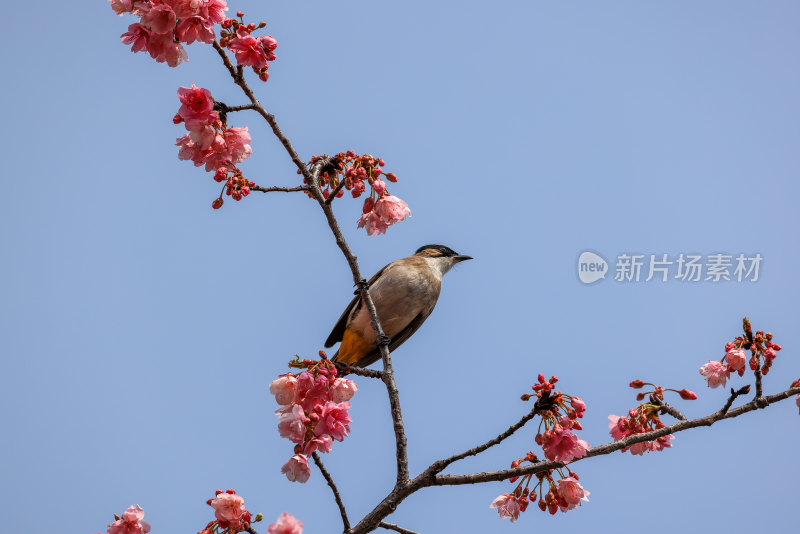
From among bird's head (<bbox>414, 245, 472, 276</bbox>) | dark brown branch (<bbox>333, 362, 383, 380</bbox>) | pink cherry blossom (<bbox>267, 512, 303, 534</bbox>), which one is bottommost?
pink cherry blossom (<bbox>267, 512, 303, 534</bbox>)

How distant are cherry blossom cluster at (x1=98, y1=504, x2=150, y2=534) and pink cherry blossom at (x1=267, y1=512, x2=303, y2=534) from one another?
189 centimetres

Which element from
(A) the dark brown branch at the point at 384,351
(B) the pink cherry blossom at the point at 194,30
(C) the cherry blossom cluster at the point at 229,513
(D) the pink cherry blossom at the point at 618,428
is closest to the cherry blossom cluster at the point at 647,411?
(D) the pink cherry blossom at the point at 618,428

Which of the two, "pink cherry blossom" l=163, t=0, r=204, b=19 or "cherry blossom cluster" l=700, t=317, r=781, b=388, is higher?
"pink cherry blossom" l=163, t=0, r=204, b=19

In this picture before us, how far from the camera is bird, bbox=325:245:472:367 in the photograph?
7742mm

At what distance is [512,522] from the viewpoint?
482 cm

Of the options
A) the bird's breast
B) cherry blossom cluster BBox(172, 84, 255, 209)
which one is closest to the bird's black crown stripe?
the bird's breast

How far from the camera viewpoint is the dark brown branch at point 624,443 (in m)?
4.16

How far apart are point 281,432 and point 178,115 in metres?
1.99

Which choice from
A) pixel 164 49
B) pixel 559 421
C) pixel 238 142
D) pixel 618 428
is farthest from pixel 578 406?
pixel 164 49

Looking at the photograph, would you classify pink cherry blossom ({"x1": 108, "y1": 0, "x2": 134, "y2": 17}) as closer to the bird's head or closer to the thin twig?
the thin twig

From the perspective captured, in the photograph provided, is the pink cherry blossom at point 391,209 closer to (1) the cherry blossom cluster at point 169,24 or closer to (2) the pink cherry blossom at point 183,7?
(1) the cherry blossom cluster at point 169,24

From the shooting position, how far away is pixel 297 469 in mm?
4113

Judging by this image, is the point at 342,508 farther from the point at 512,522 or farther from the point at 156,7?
the point at 156,7

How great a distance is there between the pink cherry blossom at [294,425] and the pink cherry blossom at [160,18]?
2.25 m
